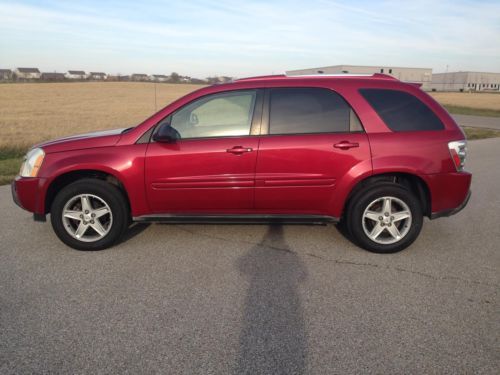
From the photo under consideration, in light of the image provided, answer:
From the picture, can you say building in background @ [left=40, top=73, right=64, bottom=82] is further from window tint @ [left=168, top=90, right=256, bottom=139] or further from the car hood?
window tint @ [left=168, top=90, right=256, bottom=139]

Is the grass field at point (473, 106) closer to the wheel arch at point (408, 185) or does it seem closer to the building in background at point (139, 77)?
the wheel arch at point (408, 185)

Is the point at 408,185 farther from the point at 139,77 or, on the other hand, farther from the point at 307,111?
the point at 139,77

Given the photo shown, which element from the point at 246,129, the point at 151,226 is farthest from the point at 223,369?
Answer: the point at 151,226

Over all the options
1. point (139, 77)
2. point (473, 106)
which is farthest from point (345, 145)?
point (139, 77)

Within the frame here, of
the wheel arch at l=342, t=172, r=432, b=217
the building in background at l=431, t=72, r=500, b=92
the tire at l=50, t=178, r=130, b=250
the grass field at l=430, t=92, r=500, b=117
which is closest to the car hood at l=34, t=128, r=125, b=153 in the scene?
the tire at l=50, t=178, r=130, b=250

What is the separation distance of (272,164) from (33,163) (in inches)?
96.3

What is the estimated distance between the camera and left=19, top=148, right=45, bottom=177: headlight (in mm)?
4230

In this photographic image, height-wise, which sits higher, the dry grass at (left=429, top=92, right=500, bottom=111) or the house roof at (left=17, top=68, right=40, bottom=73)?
the house roof at (left=17, top=68, right=40, bottom=73)

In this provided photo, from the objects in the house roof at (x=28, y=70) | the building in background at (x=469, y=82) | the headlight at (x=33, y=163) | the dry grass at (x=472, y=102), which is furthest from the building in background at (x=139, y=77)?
the headlight at (x=33, y=163)

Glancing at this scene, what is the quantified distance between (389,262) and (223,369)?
2.22 meters

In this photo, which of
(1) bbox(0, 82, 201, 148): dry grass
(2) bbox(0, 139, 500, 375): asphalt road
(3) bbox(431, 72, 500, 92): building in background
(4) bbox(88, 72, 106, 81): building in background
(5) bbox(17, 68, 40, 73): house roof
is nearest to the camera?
(2) bbox(0, 139, 500, 375): asphalt road

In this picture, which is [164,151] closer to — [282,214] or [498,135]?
[282,214]

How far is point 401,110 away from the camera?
4184mm

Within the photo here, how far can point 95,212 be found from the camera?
424cm
